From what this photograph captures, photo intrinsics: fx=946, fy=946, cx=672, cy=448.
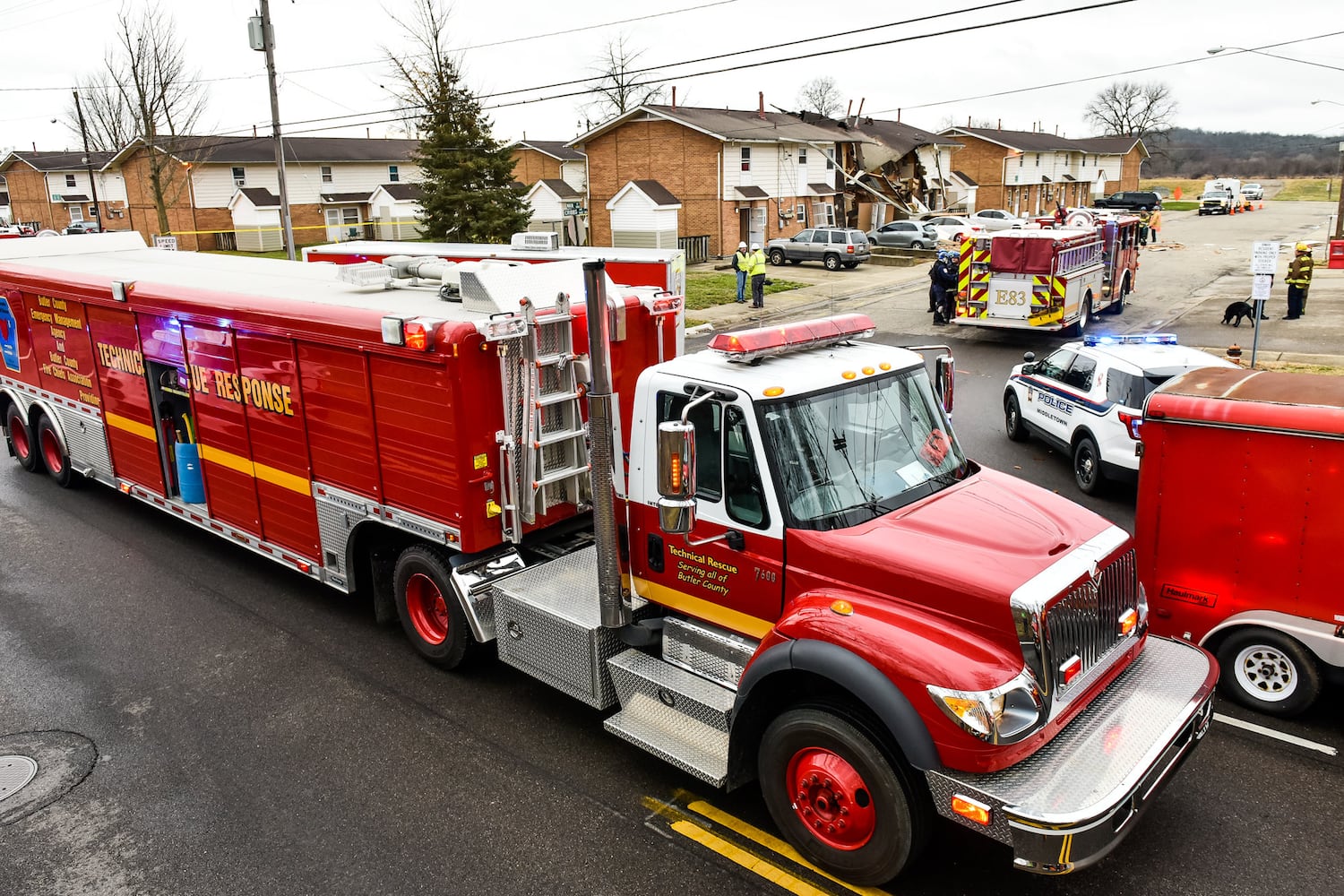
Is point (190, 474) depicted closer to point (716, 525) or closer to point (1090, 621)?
point (716, 525)

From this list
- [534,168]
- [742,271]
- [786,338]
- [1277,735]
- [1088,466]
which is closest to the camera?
[786,338]

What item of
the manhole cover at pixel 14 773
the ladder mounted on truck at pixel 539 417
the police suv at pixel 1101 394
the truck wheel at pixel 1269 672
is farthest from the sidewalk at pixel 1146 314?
the manhole cover at pixel 14 773

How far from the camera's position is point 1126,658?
5328mm

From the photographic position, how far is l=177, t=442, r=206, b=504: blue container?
9.49m

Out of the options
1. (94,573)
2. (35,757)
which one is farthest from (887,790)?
(94,573)

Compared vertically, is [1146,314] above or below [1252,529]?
below

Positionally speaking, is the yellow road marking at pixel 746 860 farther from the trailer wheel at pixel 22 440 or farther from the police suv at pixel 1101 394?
the trailer wheel at pixel 22 440

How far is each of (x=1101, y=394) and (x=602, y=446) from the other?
824cm

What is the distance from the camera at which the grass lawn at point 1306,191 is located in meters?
93.2

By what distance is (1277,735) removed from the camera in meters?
6.46

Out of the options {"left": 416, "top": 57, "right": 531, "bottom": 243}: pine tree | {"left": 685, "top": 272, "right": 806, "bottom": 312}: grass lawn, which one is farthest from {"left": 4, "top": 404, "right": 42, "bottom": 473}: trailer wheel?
{"left": 416, "top": 57, "right": 531, "bottom": 243}: pine tree

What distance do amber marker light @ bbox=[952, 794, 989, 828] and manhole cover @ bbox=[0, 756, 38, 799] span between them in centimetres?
592

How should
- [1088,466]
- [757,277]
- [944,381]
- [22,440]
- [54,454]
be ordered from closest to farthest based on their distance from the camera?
[944,381]
[1088,466]
[54,454]
[22,440]
[757,277]

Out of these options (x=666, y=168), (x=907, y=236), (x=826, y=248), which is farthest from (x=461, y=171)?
(x=907, y=236)
